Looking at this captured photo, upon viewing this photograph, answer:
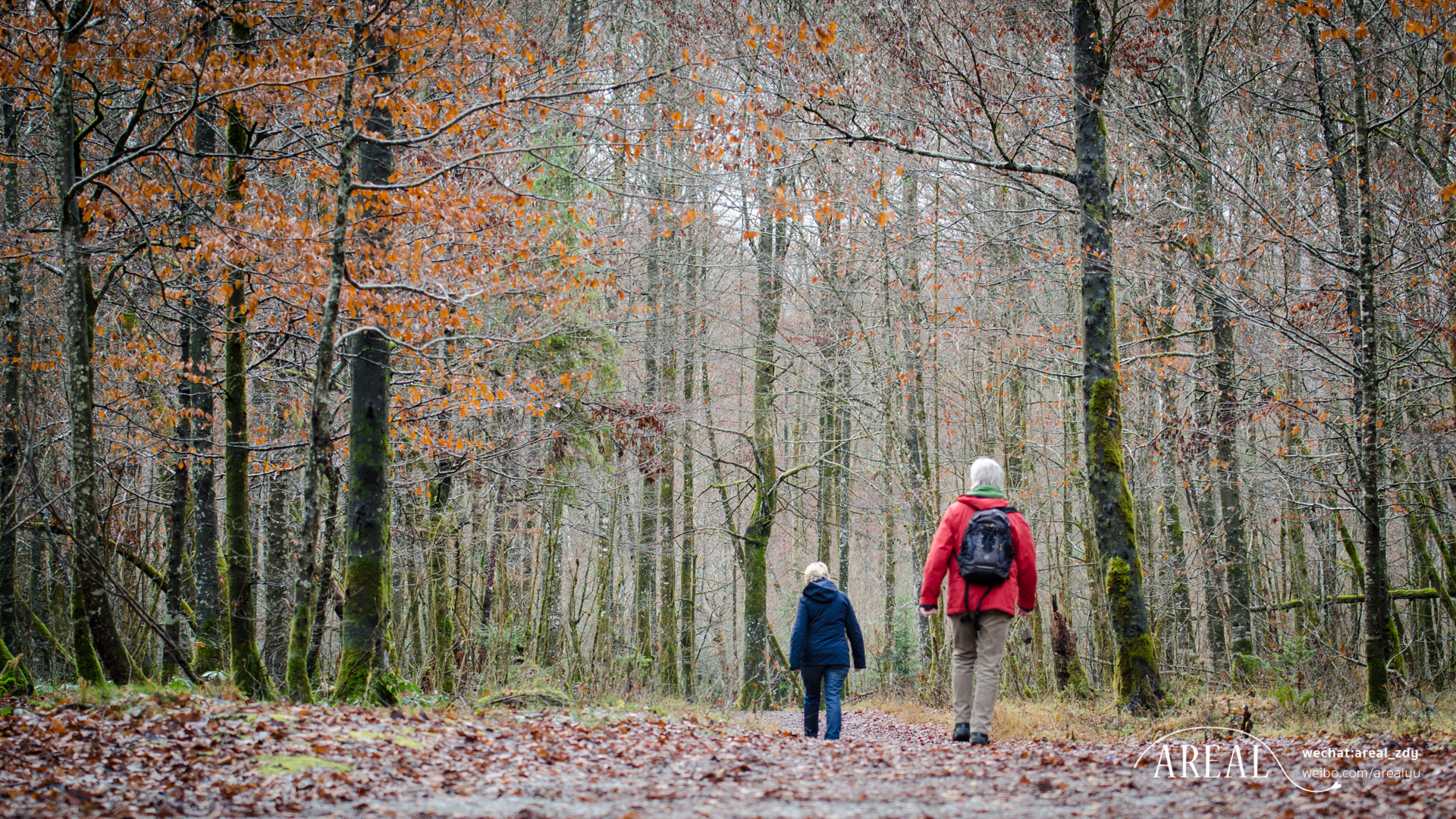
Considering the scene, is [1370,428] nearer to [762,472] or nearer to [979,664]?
[979,664]

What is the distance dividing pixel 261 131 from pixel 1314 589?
→ 1897cm

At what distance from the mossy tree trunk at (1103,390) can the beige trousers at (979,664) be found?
2.08 m

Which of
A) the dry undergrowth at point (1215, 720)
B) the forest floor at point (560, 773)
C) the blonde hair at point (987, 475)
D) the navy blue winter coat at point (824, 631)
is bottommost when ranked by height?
the dry undergrowth at point (1215, 720)

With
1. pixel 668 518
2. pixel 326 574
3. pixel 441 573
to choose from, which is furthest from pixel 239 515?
pixel 668 518

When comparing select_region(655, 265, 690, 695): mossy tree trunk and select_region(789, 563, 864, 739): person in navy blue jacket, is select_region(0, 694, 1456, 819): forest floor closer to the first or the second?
select_region(789, 563, 864, 739): person in navy blue jacket

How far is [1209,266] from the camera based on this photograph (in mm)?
9539

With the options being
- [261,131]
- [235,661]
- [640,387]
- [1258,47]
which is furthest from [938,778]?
[640,387]

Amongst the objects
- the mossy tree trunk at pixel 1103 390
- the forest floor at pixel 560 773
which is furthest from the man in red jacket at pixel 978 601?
the mossy tree trunk at pixel 1103 390

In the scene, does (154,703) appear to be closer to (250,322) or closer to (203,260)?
(203,260)

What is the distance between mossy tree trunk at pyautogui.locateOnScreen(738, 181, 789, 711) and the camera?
16172 mm

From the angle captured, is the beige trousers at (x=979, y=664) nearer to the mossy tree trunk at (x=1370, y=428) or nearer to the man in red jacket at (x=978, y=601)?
the man in red jacket at (x=978, y=601)

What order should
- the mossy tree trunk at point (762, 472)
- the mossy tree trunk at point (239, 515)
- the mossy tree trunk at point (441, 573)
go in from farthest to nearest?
1. the mossy tree trunk at point (762, 472)
2. the mossy tree trunk at point (441, 573)
3. the mossy tree trunk at point (239, 515)

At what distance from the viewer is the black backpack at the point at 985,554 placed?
6.31 meters

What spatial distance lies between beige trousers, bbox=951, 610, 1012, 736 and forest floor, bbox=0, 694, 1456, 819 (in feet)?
1.05
